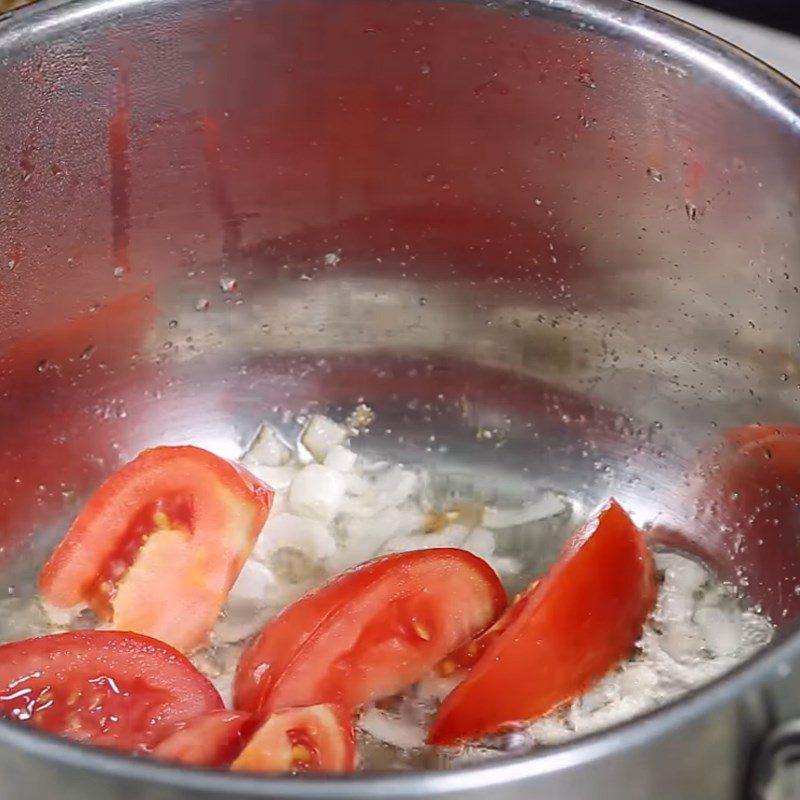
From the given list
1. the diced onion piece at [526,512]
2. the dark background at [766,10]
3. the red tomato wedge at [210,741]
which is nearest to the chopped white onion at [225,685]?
the red tomato wedge at [210,741]

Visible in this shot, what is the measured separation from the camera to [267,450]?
923 mm

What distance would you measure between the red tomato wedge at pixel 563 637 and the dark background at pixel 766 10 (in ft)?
1.68

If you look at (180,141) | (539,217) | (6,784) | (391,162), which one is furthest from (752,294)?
(6,784)

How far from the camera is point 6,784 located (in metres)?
0.44

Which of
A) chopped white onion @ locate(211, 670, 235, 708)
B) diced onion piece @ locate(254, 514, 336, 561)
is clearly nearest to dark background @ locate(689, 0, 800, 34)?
diced onion piece @ locate(254, 514, 336, 561)

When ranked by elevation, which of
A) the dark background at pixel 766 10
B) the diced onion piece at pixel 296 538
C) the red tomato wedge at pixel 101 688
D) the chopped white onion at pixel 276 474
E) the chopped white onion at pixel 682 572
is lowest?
the diced onion piece at pixel 296 538

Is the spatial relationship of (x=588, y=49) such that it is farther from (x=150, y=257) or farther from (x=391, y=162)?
(x=150, y=257)

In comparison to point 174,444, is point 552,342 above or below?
above

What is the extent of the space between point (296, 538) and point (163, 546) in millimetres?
112

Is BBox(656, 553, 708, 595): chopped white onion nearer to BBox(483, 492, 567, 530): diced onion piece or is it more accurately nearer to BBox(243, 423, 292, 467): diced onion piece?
BBox(483, 492, 567, 530): diced onion piece

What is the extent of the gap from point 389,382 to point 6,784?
1.79ft

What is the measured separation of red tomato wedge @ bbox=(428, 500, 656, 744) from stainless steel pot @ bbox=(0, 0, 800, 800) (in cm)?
10

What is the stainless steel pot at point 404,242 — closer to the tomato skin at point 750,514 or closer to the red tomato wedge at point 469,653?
the tomato skin at point 750,514

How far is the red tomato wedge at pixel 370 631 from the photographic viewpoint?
2.23ft
